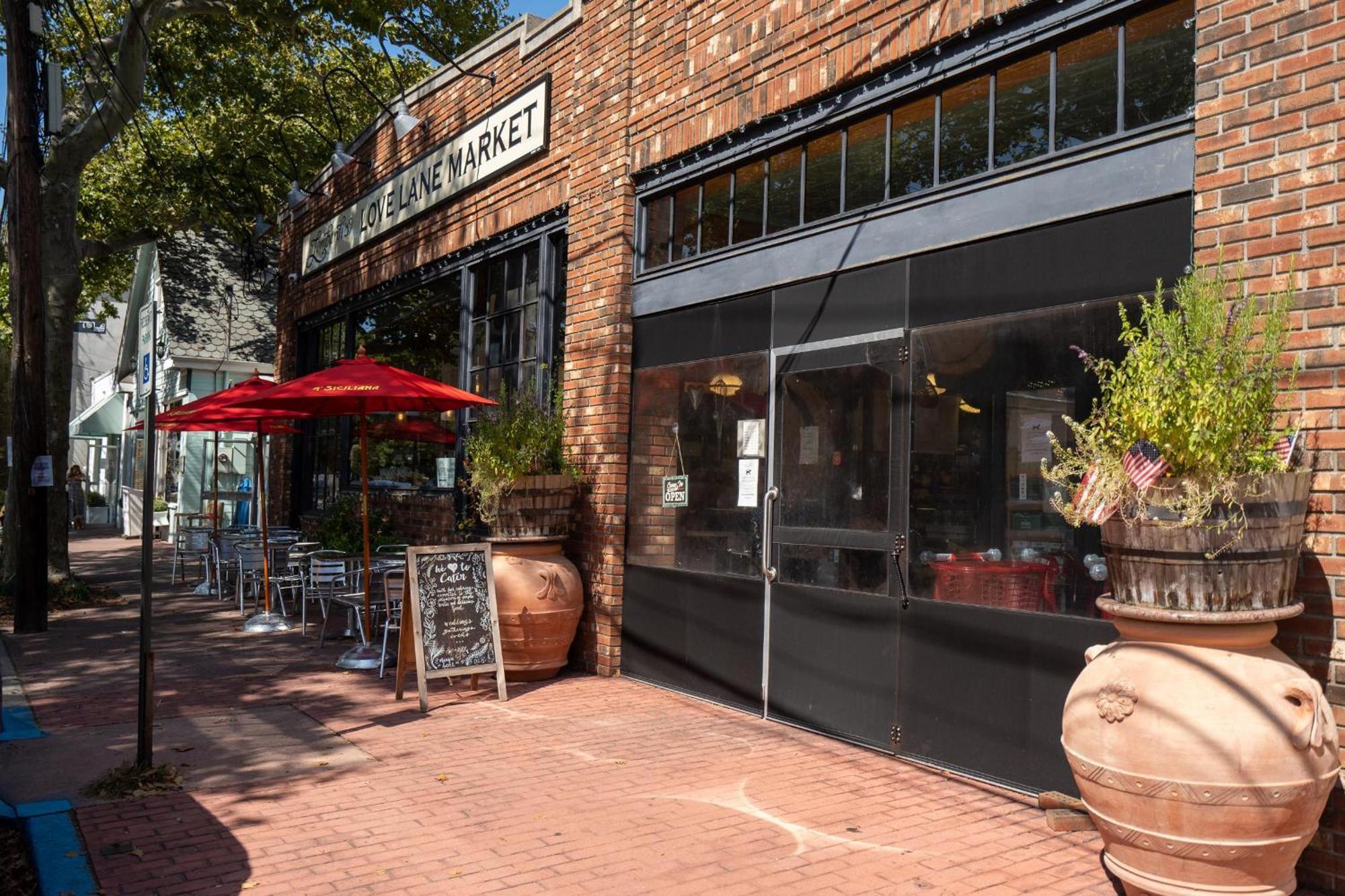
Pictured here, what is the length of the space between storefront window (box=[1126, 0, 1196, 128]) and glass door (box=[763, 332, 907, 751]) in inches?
68.8

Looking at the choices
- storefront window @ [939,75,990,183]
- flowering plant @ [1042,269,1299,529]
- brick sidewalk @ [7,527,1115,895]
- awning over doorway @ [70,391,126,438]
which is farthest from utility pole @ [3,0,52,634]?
awning over doorway @ [70,391,126,438]

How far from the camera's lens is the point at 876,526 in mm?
6035

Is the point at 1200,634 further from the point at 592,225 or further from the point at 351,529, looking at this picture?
the point at 351,529

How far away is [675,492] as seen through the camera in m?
7.74

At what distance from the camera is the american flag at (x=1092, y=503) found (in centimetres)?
382

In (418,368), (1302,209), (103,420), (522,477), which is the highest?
→ (103,420)

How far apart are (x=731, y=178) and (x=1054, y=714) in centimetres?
433

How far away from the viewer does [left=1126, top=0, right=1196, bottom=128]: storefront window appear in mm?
4656

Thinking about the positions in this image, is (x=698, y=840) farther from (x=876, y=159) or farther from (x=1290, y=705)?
(x=876, y=159)

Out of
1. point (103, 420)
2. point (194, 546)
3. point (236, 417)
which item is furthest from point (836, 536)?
point (103, 420)

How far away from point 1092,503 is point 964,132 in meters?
2.67

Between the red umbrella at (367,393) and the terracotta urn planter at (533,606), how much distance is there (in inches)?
47.7

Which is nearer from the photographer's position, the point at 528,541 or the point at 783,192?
the point at 783,192

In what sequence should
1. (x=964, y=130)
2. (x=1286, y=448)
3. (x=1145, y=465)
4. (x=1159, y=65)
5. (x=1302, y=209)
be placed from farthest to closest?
(x=964, y=130), (x=1159, y=65), (x=1302, y=209), (x=1286, y=448), (x=1145, y=465)
